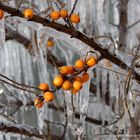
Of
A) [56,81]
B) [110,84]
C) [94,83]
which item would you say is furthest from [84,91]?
[94,83]

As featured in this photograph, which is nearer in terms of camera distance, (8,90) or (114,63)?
(114,63)

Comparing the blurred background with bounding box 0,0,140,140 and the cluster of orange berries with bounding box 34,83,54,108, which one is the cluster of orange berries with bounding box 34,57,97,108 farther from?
the blurred background with bounding box 0,0,140,140

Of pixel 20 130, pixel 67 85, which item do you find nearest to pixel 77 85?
pixel 67 85

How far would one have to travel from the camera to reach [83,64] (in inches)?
26.9

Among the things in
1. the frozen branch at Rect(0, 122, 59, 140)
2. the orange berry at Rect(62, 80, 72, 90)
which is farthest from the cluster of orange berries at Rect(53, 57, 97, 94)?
the frozen branch at Rect(0, 122, 59, 140)

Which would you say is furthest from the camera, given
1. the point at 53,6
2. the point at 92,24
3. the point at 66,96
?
the point at 92,24

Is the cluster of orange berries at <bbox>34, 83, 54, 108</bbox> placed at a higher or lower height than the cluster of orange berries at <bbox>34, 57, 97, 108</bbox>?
lower

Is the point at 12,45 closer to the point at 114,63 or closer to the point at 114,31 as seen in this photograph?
the point at 114,31

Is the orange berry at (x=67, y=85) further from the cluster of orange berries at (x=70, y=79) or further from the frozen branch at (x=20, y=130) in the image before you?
the frozen branch at (x=20, y=130)

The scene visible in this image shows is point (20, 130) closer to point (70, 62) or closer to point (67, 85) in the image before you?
point (67, 85)

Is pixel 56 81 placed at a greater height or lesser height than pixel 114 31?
lesser

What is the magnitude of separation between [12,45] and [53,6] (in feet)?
2.65

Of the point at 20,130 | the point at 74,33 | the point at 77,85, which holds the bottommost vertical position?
the point at 20,130

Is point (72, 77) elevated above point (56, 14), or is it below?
below
